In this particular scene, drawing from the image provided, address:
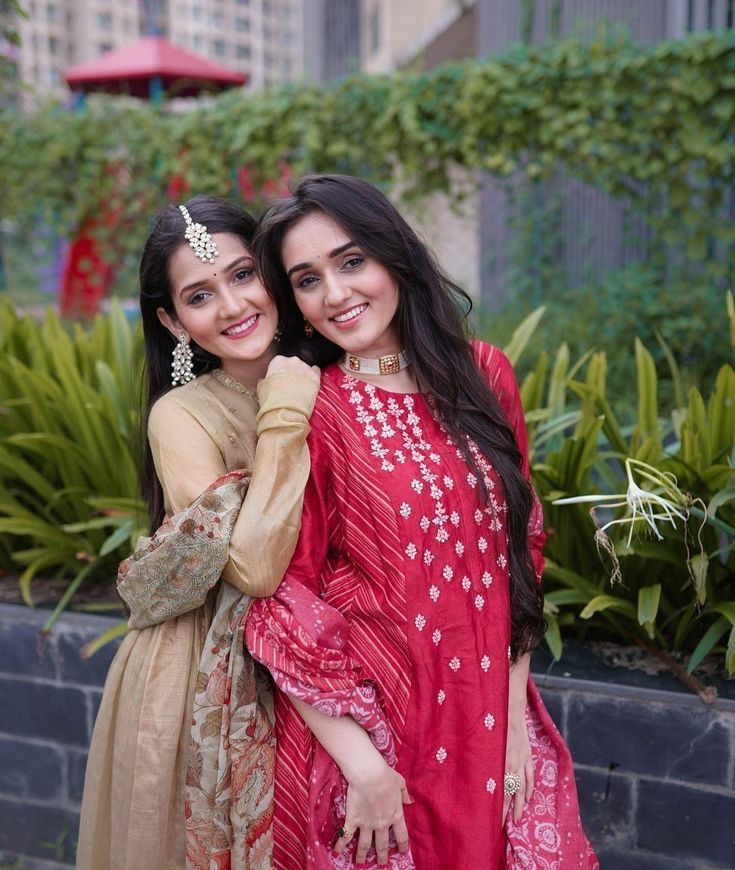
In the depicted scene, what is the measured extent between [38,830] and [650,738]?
1.91 meters

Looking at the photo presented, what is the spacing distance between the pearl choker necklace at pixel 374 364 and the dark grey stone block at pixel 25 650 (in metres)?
1.61

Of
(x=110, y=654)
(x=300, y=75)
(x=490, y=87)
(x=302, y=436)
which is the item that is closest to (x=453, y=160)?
(x=490, y=87)

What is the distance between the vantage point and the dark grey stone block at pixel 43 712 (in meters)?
2.79

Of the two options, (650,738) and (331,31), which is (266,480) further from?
(331,31)

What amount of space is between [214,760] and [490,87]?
4470 millimetres

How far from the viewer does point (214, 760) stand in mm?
1679

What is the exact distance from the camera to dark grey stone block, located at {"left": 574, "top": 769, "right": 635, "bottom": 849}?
90.8 inches

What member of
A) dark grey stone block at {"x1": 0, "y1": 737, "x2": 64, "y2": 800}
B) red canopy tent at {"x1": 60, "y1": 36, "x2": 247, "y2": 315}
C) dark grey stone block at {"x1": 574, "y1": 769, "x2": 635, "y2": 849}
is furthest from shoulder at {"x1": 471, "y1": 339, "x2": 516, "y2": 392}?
red canopy tent at {"x1": 60, "y1": 36, "x2": 247, "y2": 315}

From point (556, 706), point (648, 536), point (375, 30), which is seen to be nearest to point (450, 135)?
point (648, 536)

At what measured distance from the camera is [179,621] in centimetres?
178

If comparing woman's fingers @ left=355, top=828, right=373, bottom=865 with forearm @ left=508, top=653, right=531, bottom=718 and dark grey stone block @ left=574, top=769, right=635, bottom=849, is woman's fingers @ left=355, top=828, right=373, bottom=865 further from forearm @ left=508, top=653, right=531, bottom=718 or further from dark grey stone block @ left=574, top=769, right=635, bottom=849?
dark grey stone block @ left=574, top=769, right=635, bottom=849

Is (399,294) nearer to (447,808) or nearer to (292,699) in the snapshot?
(292,699)

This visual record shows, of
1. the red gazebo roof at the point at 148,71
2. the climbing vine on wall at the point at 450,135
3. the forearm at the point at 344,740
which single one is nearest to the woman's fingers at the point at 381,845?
the forearm at the point at 344,740

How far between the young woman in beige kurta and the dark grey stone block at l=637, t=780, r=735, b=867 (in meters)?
1.10
